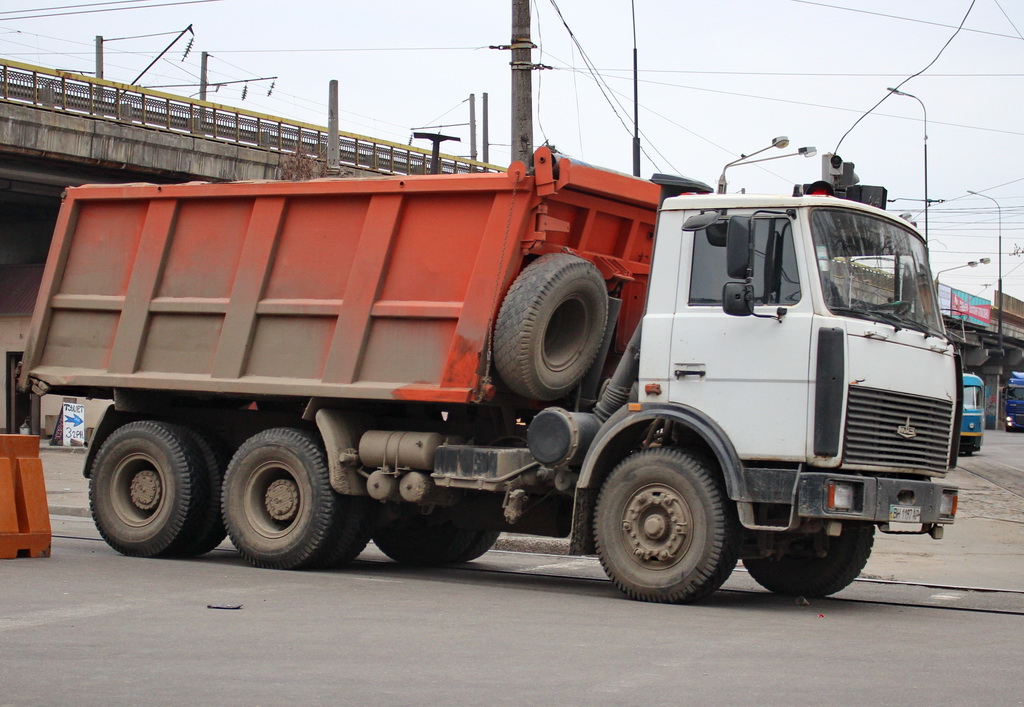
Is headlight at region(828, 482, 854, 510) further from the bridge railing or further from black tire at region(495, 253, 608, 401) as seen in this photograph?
the bridge railing

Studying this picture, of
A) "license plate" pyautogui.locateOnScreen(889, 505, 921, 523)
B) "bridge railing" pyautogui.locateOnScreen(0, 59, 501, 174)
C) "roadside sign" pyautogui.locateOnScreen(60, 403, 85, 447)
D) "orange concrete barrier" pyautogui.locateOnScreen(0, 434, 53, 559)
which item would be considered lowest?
"roadside sign" pyautogui.locateOnScreen(60, 403, 85, 447)

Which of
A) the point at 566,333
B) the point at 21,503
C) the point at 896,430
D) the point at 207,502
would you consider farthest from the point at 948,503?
the point at 21,503

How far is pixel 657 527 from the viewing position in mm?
8328

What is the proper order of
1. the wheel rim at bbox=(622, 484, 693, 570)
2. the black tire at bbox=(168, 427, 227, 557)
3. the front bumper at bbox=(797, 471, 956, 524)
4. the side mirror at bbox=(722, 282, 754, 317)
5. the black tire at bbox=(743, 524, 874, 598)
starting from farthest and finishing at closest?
the black tire at bbox=(168, 427, 227, 557), the black tire at bbox=(743, 524, 874, 598), the wheel rim at bbox=(622, 484, 693, 570), the side mirror at bbox=(722, 282, 754, 317), the front bumper at bbox=(797, 471, 956, 524)

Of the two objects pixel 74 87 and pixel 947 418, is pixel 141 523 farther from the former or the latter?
pixel 74 87

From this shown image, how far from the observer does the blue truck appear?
68.1 meters

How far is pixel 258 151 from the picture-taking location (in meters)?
33.0

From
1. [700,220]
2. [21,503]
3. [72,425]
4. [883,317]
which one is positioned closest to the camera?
[883,317]

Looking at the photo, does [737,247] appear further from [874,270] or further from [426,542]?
[426,542]

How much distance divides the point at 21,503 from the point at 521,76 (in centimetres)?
828

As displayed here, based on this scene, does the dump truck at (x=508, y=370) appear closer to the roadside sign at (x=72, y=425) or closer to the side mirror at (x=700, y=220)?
the side mirror at (x=700, y=220)

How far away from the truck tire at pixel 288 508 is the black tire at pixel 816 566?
3119mm

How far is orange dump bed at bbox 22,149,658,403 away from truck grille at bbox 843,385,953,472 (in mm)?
2341

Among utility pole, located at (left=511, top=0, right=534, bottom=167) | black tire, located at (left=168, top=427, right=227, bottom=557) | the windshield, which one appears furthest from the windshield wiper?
utility pole, located at (left=511, top=0, right=534, bottom=167)
